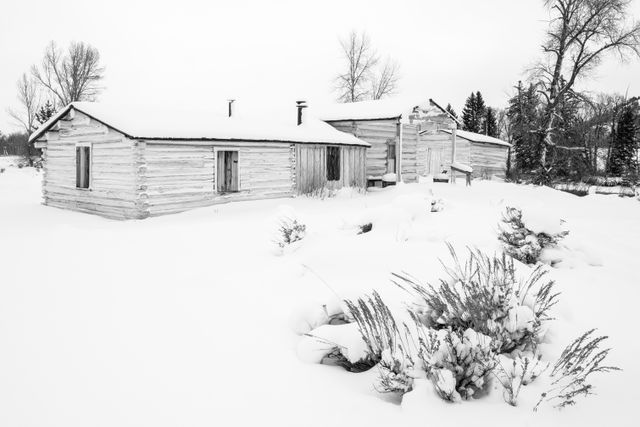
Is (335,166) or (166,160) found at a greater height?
(335,166)

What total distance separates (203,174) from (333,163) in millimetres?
6718

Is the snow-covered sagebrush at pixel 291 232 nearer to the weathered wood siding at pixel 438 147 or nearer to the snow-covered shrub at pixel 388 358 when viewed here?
the snow-covered shrub at pixel 388 358

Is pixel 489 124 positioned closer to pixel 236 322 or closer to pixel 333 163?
pixel 333 163

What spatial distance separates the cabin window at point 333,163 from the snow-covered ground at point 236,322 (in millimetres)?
10224

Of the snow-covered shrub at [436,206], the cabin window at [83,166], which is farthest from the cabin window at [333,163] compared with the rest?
the snow-covered shrub at [436,206]

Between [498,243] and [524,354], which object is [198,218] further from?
[524,354]

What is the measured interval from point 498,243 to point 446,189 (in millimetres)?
13798

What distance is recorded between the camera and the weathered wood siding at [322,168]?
18609 millimetres

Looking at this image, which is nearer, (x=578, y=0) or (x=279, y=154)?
(x=279, y=154)

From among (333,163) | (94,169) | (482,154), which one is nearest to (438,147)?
(482,154)

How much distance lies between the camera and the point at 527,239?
6410 millimetres

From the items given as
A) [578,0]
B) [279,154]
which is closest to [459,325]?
[279,154]

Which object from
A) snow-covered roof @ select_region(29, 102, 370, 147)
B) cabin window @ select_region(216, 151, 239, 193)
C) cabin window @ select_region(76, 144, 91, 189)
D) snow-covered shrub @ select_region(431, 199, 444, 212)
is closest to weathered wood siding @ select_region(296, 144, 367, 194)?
snow-covered roof @ select_region(29, 102, 370, 147)

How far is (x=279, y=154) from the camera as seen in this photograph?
17.7m
